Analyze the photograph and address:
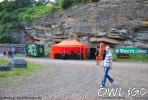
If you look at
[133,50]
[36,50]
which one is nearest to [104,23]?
[133,50]

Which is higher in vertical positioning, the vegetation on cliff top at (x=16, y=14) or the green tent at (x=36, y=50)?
the vegetation on cliff top at (x=16, y=14)

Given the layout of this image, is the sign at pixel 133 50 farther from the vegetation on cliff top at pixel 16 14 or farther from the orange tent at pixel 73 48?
the vegetation on cliff top at pixel 16 14

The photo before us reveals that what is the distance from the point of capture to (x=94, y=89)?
535 inches

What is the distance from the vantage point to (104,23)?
50750 mm

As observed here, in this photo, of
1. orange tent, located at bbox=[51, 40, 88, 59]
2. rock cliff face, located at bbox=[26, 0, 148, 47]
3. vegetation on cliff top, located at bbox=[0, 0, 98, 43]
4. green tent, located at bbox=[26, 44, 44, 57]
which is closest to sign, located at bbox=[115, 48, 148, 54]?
rock cliff face, located at bbox=[26, 0, 148, 47]

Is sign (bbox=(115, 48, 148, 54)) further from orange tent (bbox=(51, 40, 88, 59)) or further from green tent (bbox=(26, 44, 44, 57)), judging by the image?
green tent (bbox=(26, 44, 44, 57))

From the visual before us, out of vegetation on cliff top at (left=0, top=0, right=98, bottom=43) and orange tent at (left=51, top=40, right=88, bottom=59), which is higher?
vegetation on cliff top at (left=0, top=0, right=98, bottom=43)

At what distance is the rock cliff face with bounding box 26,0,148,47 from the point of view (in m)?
48.8

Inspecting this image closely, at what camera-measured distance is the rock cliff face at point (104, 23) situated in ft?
160

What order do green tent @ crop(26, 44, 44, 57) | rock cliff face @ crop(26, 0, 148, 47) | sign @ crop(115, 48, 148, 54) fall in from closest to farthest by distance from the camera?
1. sign @ crop(115, 48, 148, 54)
2. rock cliff face @ crop(26, 0, 148, 47)
3. green tent @ crop(26, 44, 44, 57)

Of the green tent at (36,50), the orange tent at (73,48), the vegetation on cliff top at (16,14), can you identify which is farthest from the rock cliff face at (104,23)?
the green tent at (36,50)

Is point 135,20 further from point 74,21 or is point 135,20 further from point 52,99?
point 52,99

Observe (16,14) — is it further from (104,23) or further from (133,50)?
(133,50)

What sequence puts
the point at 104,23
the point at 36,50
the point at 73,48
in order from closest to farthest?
the point at 73,48 < the point at 36,50 < the point at 104,23
